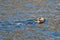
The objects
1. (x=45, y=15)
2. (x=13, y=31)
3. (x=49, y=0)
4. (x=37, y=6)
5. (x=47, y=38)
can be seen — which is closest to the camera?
(x=47, y=38)

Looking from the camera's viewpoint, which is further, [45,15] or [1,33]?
[45,15]

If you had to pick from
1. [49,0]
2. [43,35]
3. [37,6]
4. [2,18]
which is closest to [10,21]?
[2,18]

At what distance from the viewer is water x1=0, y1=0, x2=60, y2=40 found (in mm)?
4512

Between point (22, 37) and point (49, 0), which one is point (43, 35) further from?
point (49, 0)

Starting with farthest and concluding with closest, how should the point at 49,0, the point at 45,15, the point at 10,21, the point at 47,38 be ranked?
the point at 49,0 → the point at 45,15 → the point at 10,21 → the point at 47,38

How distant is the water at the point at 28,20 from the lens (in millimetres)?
4512

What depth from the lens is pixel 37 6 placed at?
6.48 meters

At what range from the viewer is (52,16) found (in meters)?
5.50

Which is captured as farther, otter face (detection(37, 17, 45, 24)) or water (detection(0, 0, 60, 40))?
otter face (detection(37, 17, 45, 24))

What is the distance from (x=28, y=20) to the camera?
527 centimetres

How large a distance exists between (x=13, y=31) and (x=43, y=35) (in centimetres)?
57

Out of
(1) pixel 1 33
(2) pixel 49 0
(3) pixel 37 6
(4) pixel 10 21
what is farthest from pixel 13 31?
(2) pixel 49 0

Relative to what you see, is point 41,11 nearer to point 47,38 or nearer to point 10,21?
point 10,21

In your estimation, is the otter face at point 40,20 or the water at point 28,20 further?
the otter face at point 40,20
